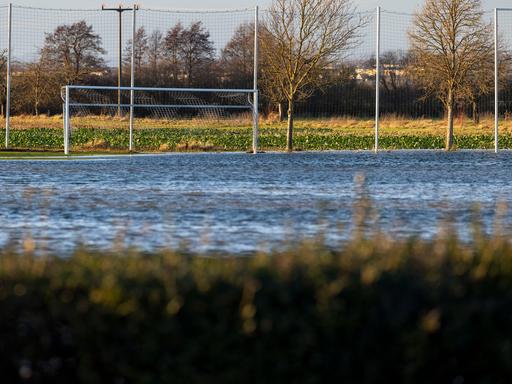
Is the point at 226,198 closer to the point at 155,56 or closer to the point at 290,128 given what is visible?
the point at 290,128

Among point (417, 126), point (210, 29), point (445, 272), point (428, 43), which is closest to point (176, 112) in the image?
point (210, 29)

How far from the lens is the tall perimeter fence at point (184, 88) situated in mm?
31156

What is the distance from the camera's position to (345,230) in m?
12.0

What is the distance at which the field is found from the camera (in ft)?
105

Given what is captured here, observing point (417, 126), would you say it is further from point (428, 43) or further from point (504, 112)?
point (428, 43)

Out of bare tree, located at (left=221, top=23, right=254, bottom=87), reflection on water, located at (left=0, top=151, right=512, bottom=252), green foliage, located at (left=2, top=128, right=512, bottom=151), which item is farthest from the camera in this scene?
bare tree, located at (left=221, top=23, right=254, bottom=87)

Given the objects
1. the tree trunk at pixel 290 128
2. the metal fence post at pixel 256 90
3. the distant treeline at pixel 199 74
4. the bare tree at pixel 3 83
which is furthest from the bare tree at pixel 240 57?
the bare tree at pixel 3 83

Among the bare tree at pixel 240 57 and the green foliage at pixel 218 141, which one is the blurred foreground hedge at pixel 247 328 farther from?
the bare tree at pixel 240 57

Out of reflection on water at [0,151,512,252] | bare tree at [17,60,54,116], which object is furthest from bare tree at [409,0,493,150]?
bare tree at [17,60,54,116]

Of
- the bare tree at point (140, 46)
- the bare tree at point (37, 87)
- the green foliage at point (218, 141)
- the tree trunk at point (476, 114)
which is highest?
the bare tree at point (140, 46)

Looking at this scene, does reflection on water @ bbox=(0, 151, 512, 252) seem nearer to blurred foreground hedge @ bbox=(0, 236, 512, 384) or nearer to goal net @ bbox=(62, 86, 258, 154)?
blurred foreground hedge @ bbox=(0, 236, 512, 384)

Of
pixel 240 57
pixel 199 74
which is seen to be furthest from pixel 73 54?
pixel 240 57

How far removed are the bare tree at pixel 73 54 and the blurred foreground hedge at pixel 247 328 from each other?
3305cm

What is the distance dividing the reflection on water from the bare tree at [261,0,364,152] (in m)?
4.37
